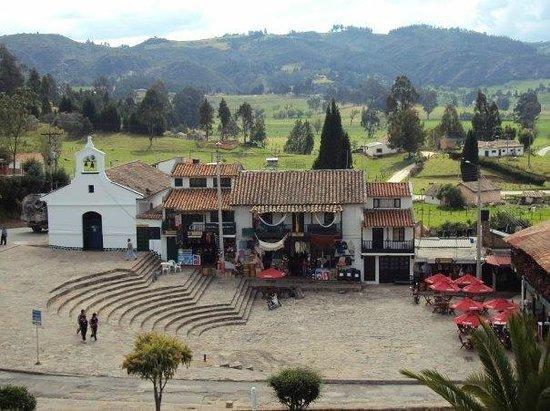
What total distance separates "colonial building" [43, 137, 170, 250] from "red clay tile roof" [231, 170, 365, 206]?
5892mm

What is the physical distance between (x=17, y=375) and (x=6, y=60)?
102 meters

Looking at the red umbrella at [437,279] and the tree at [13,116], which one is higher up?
the tree at [13,116]

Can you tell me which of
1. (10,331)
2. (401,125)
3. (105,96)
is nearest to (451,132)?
(401,125)

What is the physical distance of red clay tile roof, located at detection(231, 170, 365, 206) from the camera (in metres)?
47.2

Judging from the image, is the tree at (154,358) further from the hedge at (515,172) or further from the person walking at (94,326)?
the hedge at (515,172)

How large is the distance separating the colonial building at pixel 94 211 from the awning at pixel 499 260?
19331 millimetres

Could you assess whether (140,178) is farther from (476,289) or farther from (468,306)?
(468,306)

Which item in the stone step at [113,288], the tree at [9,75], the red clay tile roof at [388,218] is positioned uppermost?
the tree at [9,75]

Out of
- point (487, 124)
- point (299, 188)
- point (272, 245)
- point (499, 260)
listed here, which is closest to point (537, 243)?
point (499, 260)

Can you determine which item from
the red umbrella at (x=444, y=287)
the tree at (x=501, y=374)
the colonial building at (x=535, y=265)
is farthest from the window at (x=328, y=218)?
the tree at (x=501, y=374)

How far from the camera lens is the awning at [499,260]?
44438 millimetres

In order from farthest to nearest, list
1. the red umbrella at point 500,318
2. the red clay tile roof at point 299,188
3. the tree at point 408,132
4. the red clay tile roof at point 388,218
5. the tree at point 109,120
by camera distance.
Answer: the tree at point 109,120 → the tree at point 408,132 → the red clay tile roof at point 299,188 → the red clay tile roof at point 388,218 → the red umbrella at point 500,318

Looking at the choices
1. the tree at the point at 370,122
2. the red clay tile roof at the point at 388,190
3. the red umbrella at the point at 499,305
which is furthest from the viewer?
the tree at the point at 370,122

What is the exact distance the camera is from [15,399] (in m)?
21.9
